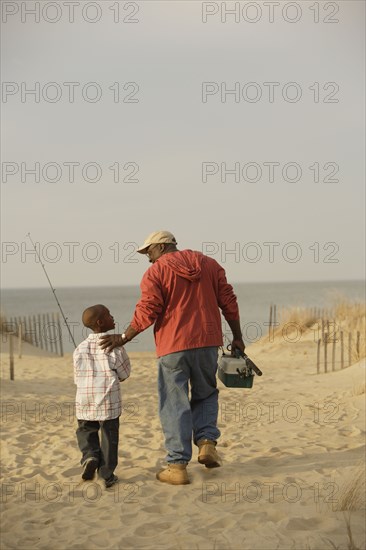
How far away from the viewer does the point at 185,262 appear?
461 cm

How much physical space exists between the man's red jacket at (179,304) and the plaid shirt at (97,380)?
1.22 feet

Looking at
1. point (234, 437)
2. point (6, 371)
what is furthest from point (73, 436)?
point (6, 371)

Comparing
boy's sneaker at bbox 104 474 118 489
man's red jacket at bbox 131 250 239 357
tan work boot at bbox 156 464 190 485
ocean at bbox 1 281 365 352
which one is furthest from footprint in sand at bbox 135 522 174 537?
ocean at bbox 1 281 365 352

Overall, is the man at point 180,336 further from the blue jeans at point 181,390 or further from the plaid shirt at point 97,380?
the plaid shirt at point 97,380

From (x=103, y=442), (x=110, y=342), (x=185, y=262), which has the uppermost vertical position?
(x=185, y=262)

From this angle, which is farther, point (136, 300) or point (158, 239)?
point (136, 300)

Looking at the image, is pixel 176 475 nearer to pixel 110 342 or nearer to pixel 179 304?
pixel 110 342

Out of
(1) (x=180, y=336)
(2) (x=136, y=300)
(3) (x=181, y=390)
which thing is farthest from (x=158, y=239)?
(2) (x=136, y=300)

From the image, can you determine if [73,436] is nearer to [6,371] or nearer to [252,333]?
[6,371]

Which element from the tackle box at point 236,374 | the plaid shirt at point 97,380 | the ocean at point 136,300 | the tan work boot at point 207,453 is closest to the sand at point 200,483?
the tan work boot at point 207,453

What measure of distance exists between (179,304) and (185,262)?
319mm

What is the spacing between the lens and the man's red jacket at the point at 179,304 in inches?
178

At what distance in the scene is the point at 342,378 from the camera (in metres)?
10.8

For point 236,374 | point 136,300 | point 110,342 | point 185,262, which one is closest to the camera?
point 110,342
